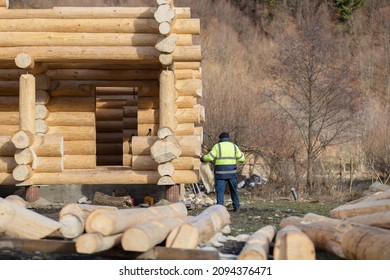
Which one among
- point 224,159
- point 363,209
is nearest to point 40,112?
point 224,159

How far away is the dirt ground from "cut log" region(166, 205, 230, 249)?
20 cm

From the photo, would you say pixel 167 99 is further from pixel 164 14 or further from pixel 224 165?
pixel 224 165

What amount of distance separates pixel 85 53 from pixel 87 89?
5.97 ft

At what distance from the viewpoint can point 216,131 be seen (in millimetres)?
25422

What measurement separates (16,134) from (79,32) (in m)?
2.56

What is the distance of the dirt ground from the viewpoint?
9531 mm

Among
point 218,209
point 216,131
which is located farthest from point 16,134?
point 216,131

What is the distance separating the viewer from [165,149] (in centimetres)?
1611

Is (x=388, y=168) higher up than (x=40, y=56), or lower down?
lower down

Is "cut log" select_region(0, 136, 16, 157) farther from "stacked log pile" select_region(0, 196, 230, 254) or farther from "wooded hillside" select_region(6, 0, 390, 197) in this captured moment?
"wooded hillside" select_region(6, 0, 390, 197)

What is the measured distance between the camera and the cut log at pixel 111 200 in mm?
16656

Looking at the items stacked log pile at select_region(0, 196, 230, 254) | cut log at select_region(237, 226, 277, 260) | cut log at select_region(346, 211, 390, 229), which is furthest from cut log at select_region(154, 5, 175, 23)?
cut log at select_region(346, 211, 390, 229)

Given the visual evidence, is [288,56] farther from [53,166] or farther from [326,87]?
[53,166]
